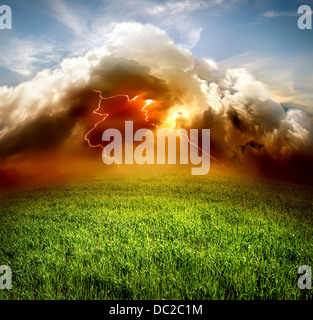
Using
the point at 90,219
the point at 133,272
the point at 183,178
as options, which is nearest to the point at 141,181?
the point at 183,178

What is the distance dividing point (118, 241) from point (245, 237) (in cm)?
213

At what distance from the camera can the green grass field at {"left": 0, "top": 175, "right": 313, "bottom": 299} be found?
2.71 metres

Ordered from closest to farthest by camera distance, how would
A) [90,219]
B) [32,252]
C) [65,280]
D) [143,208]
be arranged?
1. [65,280]
2. [32,252]
3. [90,219]
4. [143,208]

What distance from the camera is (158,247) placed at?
3506mm

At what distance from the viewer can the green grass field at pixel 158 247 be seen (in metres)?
2.71

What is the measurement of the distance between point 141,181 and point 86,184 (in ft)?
7.28

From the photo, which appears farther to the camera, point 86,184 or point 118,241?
point 86,184

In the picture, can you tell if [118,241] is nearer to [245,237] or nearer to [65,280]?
[65,280]

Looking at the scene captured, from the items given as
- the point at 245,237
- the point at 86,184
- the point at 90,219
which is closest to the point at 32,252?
the point at 90,219

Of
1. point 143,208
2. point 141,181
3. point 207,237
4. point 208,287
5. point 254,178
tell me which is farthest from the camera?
point 254,178

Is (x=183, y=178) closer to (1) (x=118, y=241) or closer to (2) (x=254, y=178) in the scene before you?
(2) (x=254, y=178)

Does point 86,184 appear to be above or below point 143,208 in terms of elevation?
above

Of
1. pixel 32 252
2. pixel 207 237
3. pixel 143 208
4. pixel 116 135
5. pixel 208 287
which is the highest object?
pixel 116 135

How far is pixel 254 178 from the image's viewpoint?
10.4 meters
